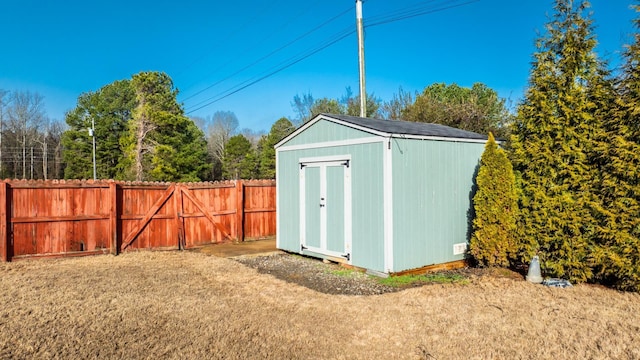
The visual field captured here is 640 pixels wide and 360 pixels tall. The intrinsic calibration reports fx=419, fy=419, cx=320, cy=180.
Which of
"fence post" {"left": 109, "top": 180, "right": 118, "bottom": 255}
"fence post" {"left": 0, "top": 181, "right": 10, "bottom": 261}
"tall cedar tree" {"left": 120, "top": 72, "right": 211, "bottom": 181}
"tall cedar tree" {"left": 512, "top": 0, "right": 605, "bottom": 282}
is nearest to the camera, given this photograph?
"tall cedar tree" {"left": 512, "top": 0, "right": 605, "bottom": 282}

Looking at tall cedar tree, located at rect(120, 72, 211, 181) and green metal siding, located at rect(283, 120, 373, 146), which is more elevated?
tall cedar tree, located at rect(120, 72, 211, 181)

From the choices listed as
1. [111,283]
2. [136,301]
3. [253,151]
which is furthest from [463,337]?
[253,151]

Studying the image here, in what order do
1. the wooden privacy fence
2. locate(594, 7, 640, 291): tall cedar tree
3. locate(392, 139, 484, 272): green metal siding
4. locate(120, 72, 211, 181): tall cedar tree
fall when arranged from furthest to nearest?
locate(120, 72, 211, 181): tall cedar tree
the wooden privacy fence
locate(392, 139, 484, 272): green metal siding
locate(594, 7, 640, 291): tall cedar tree

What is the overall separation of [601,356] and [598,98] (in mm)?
4070

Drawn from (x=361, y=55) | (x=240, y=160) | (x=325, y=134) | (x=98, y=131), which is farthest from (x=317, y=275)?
(x=98, y=131)

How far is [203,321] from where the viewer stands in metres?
4.60

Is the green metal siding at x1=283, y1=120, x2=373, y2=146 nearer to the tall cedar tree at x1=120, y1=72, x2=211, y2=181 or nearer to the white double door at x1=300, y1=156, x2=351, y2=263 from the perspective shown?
the white double door at x1=300, y1=156, x2=351, y2=263

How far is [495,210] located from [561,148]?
1.38 metres

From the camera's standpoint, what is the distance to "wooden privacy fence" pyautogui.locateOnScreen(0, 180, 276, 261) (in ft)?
27.8

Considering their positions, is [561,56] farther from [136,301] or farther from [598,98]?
[136,301]

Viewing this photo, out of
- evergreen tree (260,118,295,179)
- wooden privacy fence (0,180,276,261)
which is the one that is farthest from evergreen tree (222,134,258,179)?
wooden privacy fence (0,180,276,261)

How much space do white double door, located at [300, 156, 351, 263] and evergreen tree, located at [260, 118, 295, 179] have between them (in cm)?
2305

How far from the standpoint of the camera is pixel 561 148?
6363mm

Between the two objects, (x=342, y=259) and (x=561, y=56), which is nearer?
(x=561, y=56)
